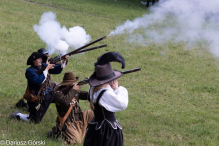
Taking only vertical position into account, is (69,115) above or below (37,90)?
below

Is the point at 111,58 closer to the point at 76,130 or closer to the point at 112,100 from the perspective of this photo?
the point at 112,100

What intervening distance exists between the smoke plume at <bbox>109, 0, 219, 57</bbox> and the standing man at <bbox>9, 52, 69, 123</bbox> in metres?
5.54

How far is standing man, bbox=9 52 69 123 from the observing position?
21.0 feet

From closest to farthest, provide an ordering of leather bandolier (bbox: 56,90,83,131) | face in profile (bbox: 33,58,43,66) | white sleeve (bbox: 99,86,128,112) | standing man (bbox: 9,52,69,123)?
1. white sleeve (bbox: 99,86,128,112)
2. leather bandolier (bbox: 56,90,83,131)
3. standing man (bbox: 9,52,69,123)
4. face in profile (bbox: 33,58,43,66)

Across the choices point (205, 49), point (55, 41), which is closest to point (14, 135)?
point (55, 41)

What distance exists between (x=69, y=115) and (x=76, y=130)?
1.19 feet

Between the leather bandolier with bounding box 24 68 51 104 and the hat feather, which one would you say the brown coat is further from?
the hat feather

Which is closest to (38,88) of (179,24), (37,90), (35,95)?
(37,90)

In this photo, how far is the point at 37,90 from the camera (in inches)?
262

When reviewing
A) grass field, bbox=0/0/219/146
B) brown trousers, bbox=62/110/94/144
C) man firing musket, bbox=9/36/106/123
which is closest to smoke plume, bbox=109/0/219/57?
grass field, bbox=0/0/219/146

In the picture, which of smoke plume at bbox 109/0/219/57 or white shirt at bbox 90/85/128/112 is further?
smoke plume at bbox 109/0/219/57

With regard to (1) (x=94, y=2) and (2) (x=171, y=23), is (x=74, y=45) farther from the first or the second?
(1) (x=94, y=2)

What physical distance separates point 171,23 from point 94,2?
39.5 feet

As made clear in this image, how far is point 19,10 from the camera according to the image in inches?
757
